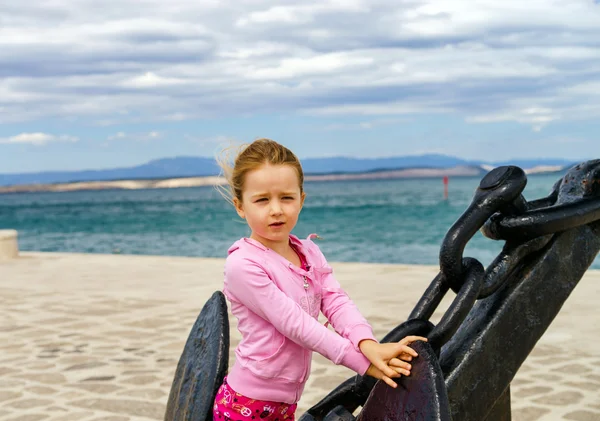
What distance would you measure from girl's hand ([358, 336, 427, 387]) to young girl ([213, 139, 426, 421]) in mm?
151

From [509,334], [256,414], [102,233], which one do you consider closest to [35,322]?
[256,414]

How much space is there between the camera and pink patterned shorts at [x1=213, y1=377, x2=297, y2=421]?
81.5 inches

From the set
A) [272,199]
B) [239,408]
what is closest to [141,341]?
[239,408]

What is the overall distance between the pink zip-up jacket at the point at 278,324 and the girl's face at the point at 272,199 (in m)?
0.06

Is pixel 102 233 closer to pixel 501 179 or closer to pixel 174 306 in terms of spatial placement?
pixel 174 306

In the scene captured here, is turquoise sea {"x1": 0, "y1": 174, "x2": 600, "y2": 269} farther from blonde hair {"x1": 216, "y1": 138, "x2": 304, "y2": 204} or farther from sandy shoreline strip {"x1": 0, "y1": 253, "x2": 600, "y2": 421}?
blonde hair {"x1": 216, "y1": 138, "x2": 304, "y2": 204}

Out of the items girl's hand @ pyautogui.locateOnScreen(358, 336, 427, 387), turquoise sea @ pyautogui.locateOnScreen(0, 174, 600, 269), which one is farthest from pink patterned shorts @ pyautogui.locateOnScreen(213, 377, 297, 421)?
turquoise sea @ pyautogui.locateOnScreen(0, 174, 600, 269)

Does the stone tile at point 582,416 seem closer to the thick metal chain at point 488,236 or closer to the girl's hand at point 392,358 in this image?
the thick metal chain at point 488,236

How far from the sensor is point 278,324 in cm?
198

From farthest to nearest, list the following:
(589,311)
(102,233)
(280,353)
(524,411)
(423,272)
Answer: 1. (102,233)
2. (423,272)
3. (589,311)
4. (524,411)
5. (280,353)

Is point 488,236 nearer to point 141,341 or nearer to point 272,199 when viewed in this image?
point 272,199

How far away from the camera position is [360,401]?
1.96 meters

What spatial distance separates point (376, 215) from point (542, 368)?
52.1m

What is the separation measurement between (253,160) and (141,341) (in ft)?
15.3
